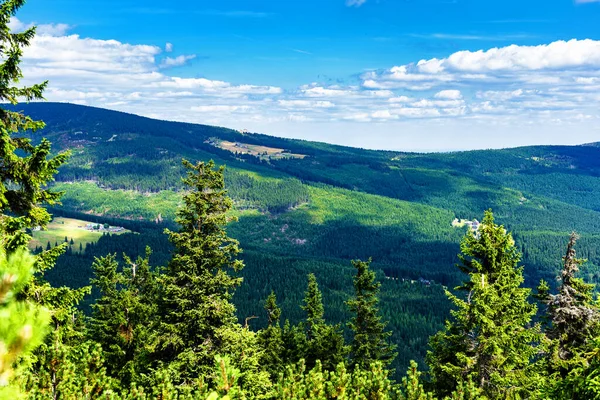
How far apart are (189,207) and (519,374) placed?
2225 centimetres

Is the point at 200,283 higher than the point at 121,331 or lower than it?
higher

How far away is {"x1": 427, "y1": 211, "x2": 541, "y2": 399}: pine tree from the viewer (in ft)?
89.2

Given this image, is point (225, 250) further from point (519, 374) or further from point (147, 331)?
point (519, 374)

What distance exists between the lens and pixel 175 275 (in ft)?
94.6

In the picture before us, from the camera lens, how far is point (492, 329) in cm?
2706

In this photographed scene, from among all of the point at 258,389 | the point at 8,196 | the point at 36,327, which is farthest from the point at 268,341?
the point at 36,327

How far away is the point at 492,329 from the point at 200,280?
1736 cm

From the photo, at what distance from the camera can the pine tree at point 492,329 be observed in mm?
27188

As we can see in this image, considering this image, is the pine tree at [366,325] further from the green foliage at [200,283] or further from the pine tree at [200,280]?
the pine tree at [200,280]

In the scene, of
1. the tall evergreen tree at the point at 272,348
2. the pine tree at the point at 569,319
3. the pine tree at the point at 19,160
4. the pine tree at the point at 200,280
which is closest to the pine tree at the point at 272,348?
the tall evergreen tree at the point at 272,348

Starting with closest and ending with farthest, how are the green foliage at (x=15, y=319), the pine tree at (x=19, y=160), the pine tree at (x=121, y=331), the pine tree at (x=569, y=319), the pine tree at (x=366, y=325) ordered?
the green foliage at (x=15, y=319) < the pine tree at (x=19, y=160) < the pine tree at (x=569, y=319) < the pine tree at (x=121, y=331) < the pine tree at (x=366, y=325)

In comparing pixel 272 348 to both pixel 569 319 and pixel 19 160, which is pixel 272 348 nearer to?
pixel 569 319

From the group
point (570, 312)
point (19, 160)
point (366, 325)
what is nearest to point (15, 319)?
point (19, 160)

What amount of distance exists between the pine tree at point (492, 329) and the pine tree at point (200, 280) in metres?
14.0
